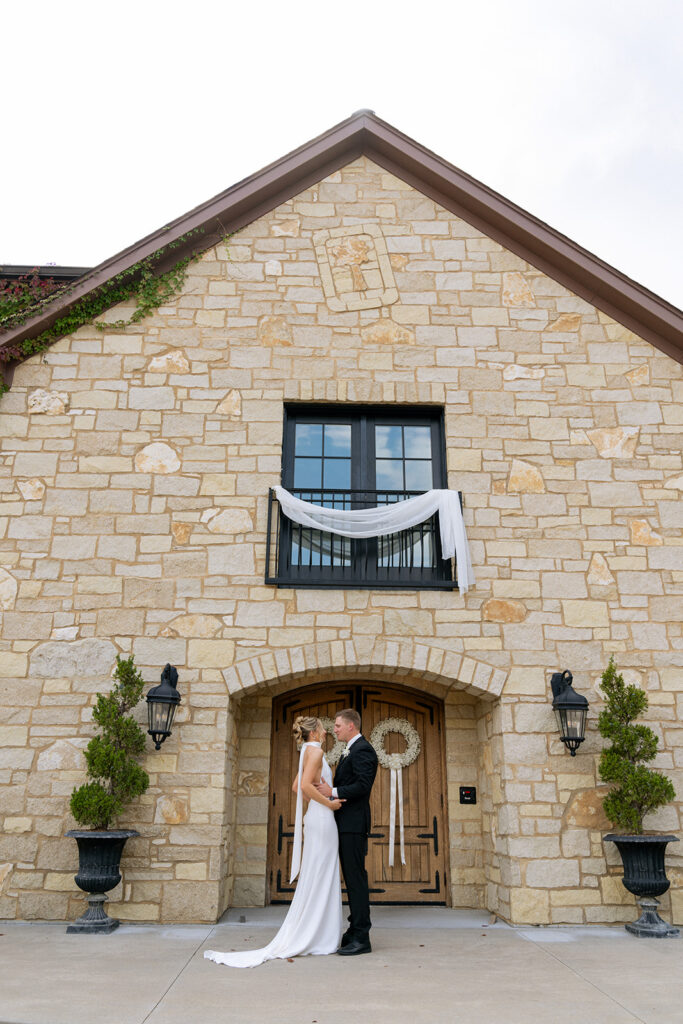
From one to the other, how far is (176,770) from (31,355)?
4211 millimetres

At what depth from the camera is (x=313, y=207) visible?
803 centimetres

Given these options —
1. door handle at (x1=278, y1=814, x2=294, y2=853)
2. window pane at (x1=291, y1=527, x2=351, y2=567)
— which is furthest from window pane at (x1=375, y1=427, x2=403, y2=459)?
door handle at (x1=278, y1=814, x2=294, y2=853)

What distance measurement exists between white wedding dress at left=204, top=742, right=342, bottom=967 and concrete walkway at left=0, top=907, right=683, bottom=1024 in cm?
13

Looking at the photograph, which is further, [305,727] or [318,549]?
[318,549]

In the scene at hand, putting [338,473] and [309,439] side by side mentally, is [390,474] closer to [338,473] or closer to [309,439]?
[338,473]

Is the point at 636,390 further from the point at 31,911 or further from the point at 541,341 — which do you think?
the point at 31,911

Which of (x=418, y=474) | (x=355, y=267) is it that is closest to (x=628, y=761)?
(x=418, y=474)

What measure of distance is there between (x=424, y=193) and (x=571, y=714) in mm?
5552

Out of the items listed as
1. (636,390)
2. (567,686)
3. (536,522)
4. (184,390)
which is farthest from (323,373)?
(567,686)

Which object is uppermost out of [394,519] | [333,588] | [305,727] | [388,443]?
[388,443]

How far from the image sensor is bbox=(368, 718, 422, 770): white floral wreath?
7.27 meters

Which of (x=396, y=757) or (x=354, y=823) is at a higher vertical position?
(x=396, y=757)

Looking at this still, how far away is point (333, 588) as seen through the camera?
6.75m

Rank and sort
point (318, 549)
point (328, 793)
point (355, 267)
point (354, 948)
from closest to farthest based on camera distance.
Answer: point (354, 948) < point (328, 793) < point (318, 549) < point (355, 267)
